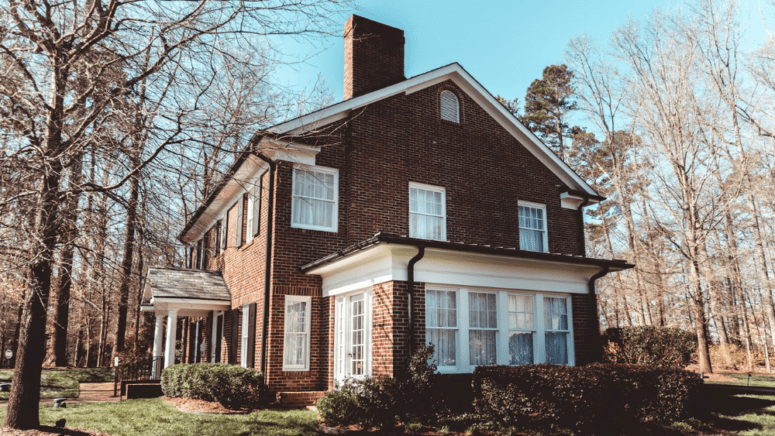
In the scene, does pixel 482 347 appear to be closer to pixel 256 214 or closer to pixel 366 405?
pixel 366 405

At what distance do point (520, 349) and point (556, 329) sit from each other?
120 cm

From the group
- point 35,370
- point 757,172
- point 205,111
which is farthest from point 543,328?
point 757,172

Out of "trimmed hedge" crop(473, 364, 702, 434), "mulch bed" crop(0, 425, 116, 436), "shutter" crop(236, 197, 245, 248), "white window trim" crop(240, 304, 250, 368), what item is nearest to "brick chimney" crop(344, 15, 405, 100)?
"shutter" crop(236, 197, 245, 248)

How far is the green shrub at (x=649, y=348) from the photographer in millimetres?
12305

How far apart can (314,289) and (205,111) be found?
6.98 metres

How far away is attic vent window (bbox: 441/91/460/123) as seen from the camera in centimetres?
1558

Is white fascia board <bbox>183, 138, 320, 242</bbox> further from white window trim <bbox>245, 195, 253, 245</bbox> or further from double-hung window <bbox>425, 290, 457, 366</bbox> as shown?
double-hung window <bbox>425, 290, 457, 366</bbox>

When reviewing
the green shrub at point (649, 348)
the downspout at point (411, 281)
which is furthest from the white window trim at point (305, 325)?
the green shrub at point (649, 348)

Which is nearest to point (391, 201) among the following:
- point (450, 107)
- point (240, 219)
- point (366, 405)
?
point (450, 107)

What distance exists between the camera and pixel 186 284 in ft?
54.1

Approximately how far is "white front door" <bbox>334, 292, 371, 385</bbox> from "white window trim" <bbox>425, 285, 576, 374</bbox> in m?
1.30

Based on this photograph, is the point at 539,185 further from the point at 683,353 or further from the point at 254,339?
the point at 254,339

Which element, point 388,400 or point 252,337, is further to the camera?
point 252,337

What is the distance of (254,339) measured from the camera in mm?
13125
